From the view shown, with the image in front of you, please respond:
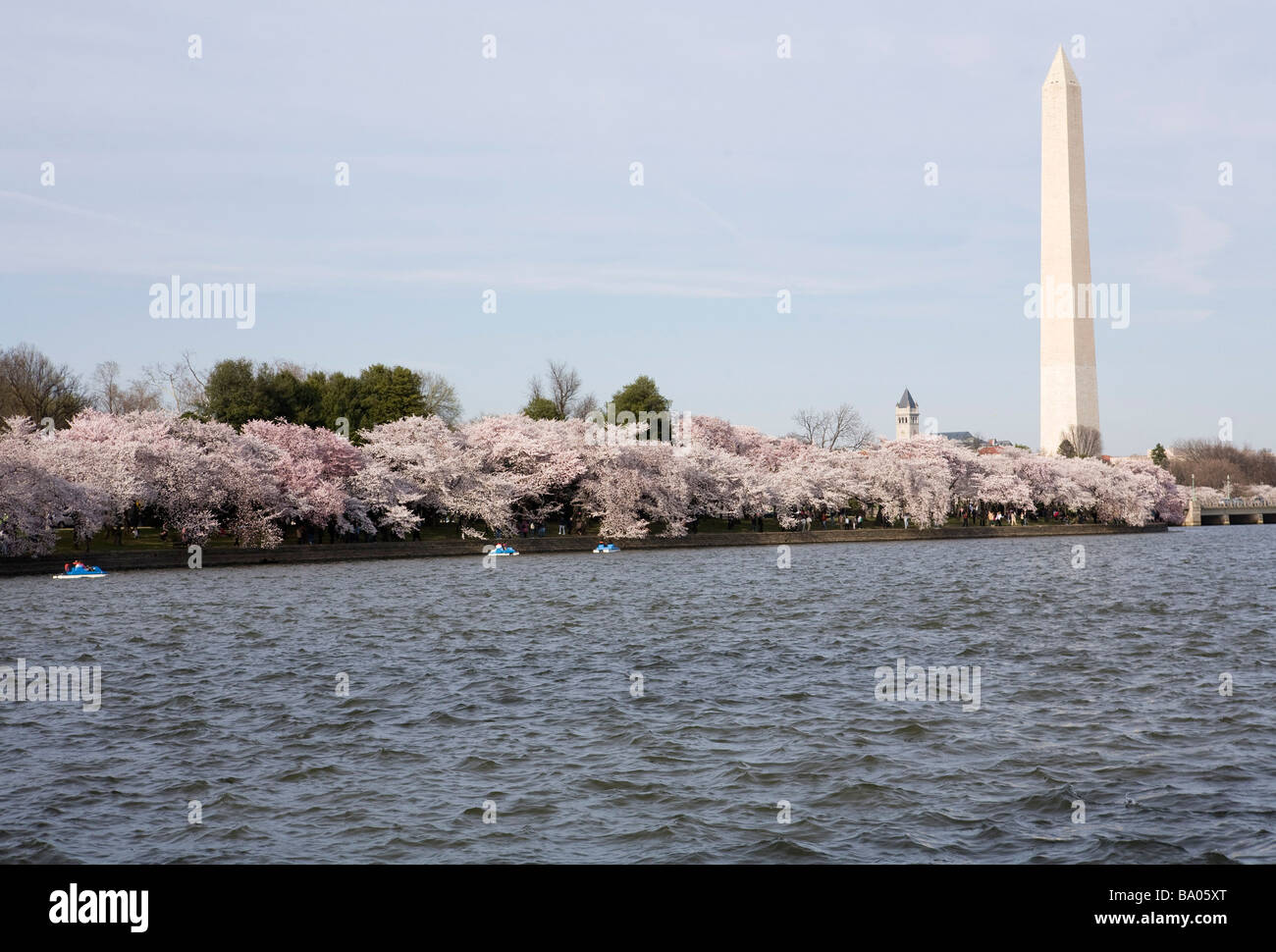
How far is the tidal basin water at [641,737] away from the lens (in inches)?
453

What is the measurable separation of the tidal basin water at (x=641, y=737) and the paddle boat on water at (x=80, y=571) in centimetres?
1477

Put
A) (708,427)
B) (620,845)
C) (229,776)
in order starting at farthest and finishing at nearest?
(708,427)
(229,776)
(620,845)

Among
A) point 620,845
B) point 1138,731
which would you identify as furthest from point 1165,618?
point 620,845

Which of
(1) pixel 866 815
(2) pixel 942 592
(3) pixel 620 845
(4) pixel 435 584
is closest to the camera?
(3) pixel 620 845

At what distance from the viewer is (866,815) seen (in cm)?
1227

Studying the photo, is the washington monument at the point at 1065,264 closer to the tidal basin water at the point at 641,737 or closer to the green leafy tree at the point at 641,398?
the green leafy tree at the point at 641,398

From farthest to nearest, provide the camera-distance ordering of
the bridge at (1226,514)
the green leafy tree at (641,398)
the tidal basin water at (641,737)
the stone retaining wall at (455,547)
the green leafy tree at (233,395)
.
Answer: the bridge at (1226,514) → the green leafy tree at (641,398) → the green leafy tree at (233,395) → the stone retaining wall at (455,547) → the tidal basin water at (641,737)

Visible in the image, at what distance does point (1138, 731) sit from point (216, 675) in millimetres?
16263

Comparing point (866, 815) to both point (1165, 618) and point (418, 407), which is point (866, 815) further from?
point (418, 407)

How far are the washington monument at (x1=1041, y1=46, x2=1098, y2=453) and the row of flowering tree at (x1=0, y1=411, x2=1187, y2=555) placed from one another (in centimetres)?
999

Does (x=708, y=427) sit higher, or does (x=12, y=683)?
(x=708, y=427)

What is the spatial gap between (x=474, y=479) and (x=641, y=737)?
198 feet

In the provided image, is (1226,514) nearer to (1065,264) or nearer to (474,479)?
(1065,264)

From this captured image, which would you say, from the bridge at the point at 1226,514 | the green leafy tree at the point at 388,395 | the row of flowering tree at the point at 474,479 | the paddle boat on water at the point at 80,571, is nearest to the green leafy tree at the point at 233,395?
the row of flowering tree at the point at 474,479
